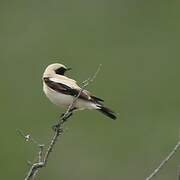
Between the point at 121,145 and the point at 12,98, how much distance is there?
195 cm

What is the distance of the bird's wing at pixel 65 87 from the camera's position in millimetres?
5898

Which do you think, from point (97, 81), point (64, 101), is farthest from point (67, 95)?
point (97, 81)

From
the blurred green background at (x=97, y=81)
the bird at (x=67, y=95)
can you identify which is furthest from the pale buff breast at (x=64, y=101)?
the blurred green background at (x=97, y=81)

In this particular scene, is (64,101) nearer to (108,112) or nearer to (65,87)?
(65,87)

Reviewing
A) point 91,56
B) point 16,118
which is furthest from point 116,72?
point 16,118

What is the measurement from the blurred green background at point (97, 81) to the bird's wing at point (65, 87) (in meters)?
4.10

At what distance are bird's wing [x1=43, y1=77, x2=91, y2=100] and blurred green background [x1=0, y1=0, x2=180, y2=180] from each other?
13.5 ft

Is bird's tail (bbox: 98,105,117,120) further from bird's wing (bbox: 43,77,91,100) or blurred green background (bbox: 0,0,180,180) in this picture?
blurred green background (bbox: 0,0,180,180)

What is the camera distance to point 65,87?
5957 millimetres

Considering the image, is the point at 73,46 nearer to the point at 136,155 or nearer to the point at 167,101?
the point at 167,101


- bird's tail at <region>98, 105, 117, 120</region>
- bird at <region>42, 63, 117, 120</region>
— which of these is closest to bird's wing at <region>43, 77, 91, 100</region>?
bird at <region>42, 63, 117, 120</region>

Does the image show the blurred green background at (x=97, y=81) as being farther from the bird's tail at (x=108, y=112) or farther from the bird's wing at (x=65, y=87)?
the bird's wing at (x=65, y=87)

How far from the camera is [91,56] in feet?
45.9

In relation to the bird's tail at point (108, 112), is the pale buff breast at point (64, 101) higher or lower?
lower
